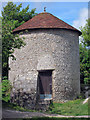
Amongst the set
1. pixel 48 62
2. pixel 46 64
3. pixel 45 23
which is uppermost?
pixel 45 23

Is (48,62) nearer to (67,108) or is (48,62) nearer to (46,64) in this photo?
(46,64)

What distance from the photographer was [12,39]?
1220 centimetres

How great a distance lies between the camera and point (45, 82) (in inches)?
715

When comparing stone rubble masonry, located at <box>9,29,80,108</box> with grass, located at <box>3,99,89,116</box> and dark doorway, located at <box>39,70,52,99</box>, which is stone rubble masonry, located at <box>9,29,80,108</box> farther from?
grass, located at <box>3,99,89,116</box>

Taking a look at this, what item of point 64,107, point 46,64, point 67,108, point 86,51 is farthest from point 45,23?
point 86,51

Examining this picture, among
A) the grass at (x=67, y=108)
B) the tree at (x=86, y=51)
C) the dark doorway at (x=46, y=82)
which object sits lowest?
the grass at (x=67, y=108)

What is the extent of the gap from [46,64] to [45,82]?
1.51 m

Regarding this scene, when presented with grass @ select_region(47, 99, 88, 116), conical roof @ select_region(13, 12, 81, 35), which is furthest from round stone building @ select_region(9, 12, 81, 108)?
grass @ select_region(47, 99, 88, 116)

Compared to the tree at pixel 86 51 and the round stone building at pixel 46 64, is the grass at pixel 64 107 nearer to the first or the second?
the round stone building at pixel 46 64

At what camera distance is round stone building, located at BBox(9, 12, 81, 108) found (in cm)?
1795

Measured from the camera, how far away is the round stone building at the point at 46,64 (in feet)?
58.9

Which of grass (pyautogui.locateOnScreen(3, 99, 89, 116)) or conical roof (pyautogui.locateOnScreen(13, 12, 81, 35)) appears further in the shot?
conical roof (pyautogui.locateOnScreen(13, 12, 81, 35))

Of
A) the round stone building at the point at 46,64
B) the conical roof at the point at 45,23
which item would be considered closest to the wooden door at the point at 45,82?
the round stone building at the point at 46,64

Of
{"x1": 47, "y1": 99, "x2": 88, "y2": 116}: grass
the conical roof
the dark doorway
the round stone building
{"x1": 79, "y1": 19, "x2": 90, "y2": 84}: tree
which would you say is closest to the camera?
{"x1": 47, "y1": 99, "x2": 88, "y2": 116}: grass
